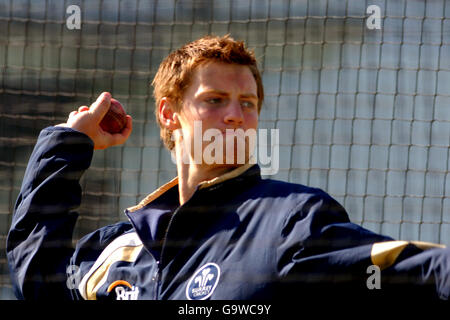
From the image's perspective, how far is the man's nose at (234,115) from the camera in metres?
1.74

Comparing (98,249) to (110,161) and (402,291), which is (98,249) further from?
(110,161)

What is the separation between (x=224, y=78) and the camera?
1.81m

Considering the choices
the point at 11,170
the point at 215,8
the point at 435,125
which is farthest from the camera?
the point at 11,170

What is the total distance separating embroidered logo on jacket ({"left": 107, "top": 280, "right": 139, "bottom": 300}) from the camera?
1693mm

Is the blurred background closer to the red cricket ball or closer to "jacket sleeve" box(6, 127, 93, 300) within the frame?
the red cricket ball

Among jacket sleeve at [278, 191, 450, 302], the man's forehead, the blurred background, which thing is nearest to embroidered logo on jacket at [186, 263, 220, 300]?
jacket sleeve at [278, 191, 450, 302]

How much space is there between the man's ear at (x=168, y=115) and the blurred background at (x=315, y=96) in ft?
3.30

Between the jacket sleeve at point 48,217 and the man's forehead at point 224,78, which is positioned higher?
the man's forehead at point 224,78

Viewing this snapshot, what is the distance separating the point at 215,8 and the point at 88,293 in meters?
2.40

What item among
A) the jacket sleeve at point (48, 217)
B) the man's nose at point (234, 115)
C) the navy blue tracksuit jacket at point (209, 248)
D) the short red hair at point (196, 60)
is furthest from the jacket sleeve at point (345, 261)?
the jacket sleeve at point (48, 217)

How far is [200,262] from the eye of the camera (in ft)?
5.29

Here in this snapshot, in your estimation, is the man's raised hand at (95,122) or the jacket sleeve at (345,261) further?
the man's raised hand at (95,122)

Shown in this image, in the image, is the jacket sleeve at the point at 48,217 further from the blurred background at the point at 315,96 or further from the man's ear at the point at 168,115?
the blurred background at the point at 315,96

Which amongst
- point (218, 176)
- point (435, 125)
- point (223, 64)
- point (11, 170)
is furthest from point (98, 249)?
point (11, 170)
